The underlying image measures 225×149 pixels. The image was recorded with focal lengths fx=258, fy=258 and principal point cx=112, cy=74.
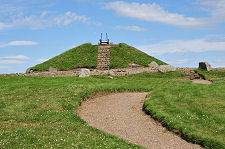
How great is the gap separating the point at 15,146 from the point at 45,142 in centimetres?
173

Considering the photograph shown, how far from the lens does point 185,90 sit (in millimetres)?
29125

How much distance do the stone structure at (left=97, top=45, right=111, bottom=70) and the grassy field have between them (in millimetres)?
25767

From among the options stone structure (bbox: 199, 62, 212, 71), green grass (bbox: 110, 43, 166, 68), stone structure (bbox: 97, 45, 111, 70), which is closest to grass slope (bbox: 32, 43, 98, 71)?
stone structure (bbox: 97, 45, 111, 70)

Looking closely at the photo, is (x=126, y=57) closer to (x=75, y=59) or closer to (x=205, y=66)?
(x=75, y=59)

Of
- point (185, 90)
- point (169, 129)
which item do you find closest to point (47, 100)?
point (169, 129)

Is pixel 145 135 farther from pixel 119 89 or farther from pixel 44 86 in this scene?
pixel 44 86

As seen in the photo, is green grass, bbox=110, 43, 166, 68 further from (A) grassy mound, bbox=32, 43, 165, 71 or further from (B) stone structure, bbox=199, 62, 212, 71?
(B) stone structure, bbox=199, 62, 212, 71

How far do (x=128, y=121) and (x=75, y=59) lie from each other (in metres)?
42.3

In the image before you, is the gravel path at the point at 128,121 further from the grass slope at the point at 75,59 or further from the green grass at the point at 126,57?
the grass slope at the point at 75,59

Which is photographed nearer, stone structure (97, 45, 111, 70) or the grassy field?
the grassy field

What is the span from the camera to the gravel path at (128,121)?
58.1ft

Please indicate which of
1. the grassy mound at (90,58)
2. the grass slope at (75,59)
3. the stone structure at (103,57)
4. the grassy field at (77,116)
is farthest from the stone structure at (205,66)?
the grassy field at (77,116)

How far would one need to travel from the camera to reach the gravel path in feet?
58.1

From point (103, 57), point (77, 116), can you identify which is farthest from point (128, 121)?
point (103, 57)
